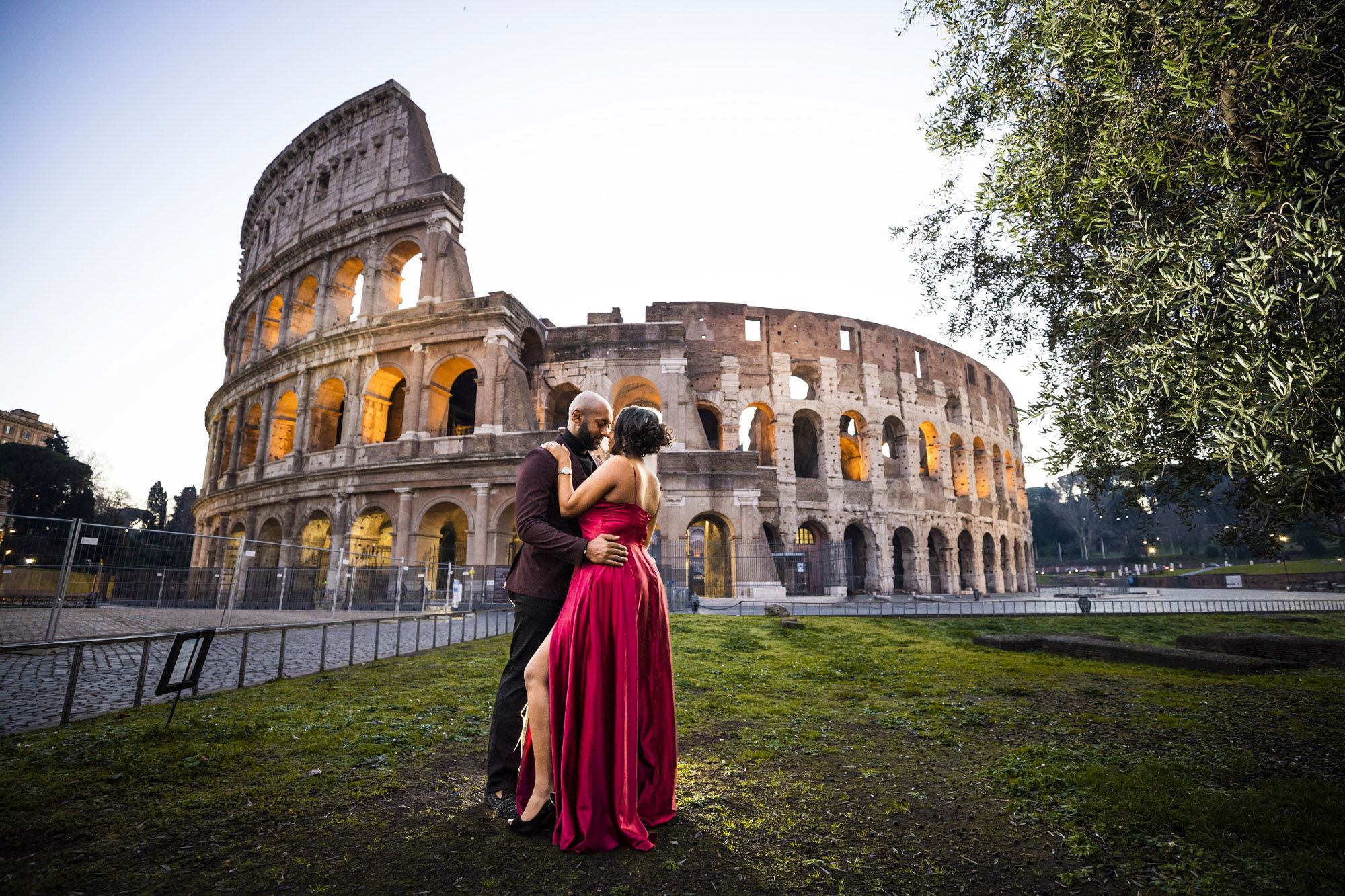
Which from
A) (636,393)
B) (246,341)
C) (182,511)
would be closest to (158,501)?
(182,511)

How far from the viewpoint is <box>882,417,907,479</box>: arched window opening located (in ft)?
94.0

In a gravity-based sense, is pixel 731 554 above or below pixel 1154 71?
below

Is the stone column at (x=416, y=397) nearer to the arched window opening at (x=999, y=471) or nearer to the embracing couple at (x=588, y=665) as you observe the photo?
the embracing couple at (x=588, y=665)

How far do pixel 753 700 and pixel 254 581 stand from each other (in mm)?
12296

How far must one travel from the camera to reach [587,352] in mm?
22797

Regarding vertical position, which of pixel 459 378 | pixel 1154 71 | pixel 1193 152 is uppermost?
pixel 459 378

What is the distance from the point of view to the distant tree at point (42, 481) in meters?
33.9

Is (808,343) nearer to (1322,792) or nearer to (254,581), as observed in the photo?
(254,581)

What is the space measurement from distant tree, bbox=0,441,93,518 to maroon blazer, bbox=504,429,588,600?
45784mm

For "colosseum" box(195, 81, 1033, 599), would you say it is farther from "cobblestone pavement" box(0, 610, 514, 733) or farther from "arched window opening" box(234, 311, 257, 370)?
"cobblestone pavement" box(0, 610, 514, 733)

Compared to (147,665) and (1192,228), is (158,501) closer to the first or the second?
(147,665)

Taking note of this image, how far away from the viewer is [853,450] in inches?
1173

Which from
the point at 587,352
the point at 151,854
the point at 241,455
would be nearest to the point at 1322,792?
the point at 151,854

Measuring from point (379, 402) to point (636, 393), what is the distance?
9395mm
